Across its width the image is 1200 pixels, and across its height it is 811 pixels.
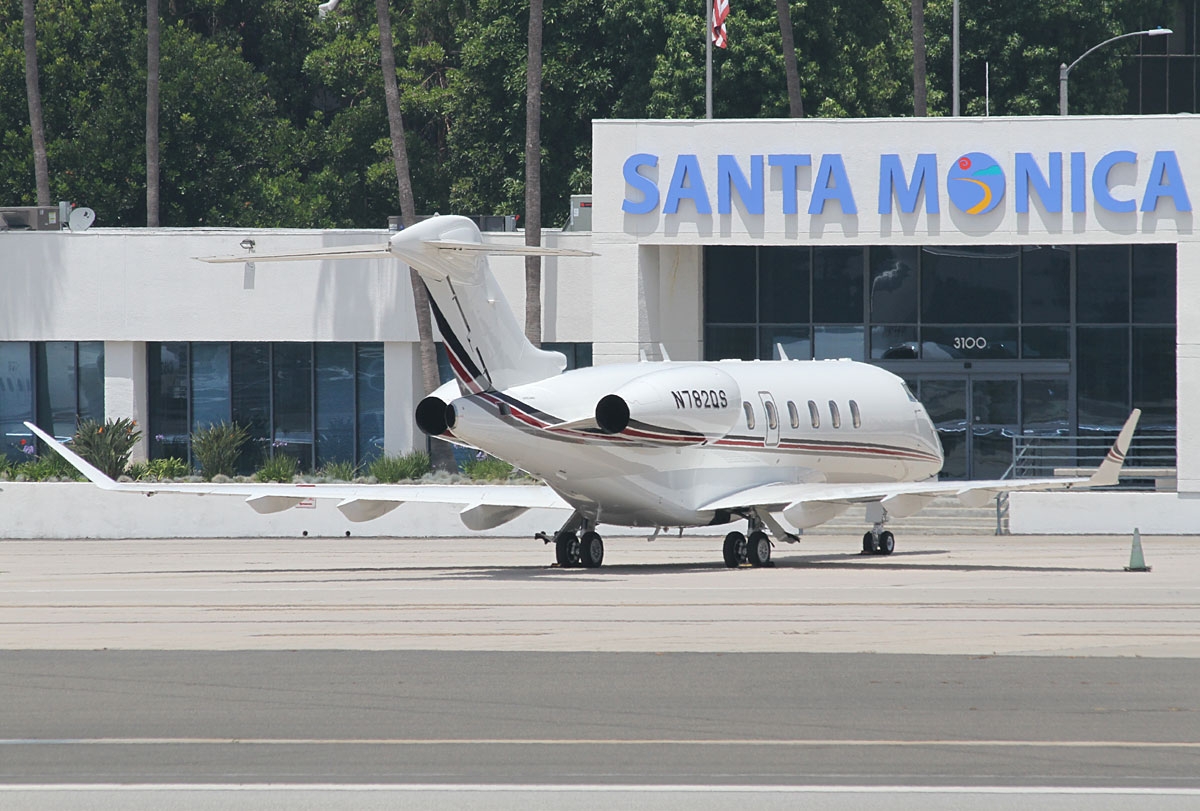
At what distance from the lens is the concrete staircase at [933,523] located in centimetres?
3759

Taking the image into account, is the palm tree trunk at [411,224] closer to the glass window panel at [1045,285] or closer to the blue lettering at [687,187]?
the blue lettering at [687,187]

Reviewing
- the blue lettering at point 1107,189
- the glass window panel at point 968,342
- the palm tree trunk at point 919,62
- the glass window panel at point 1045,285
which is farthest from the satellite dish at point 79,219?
the blue lettering at point 1107,189

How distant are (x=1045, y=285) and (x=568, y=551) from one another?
20105 millimetres

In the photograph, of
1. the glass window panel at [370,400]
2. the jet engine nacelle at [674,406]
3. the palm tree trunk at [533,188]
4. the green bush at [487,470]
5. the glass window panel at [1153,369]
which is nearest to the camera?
the jet engine nacelle at [674,406]

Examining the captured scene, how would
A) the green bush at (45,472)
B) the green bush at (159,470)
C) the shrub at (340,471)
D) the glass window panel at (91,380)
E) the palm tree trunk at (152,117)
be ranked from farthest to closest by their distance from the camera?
the palm tree trunk at (152,117) < the glass window panel at (91,380) < the green bush at (159,470) < the shrub at (340,471) < the green bush at (45,472)

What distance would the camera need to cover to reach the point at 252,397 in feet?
150

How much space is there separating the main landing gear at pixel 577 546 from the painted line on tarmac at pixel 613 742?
51.8 ft

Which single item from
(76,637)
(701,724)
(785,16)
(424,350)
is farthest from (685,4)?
(701,724)

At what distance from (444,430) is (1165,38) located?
5631 cm

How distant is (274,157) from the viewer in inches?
2586

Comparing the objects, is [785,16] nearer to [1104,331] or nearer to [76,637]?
[1104,331]

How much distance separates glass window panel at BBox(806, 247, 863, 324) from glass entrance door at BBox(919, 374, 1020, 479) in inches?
94.6

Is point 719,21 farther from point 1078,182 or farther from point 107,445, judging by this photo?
point 107,445

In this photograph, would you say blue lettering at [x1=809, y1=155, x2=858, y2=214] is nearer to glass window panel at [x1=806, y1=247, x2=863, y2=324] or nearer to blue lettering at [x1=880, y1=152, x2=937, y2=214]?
blue lettering at [x1=880, y1=152, x2=937, y2=214]
